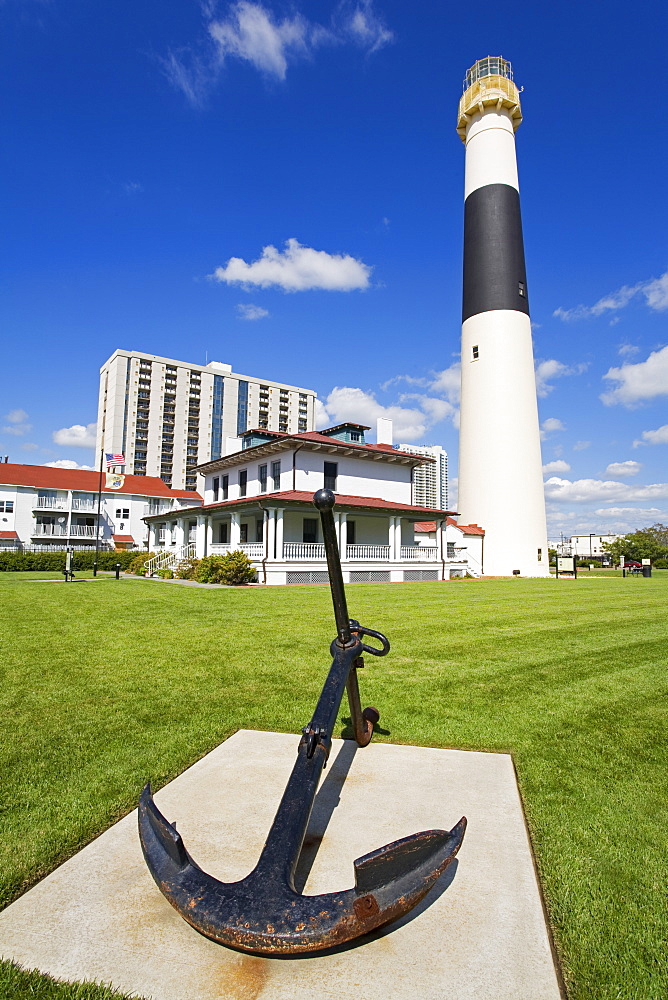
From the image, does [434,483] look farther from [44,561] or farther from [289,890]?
[289,890]

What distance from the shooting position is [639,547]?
55.2 m

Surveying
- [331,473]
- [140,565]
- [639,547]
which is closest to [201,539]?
[140,565]

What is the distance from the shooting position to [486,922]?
2090 mm

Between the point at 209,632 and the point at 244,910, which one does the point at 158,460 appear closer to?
the point at 209,632

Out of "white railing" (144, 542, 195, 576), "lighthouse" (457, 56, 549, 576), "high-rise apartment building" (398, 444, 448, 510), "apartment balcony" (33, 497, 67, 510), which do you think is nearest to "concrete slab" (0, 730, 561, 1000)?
"white railing" (144, 542, 195, 576)

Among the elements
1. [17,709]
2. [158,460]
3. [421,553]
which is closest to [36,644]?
[17,709]

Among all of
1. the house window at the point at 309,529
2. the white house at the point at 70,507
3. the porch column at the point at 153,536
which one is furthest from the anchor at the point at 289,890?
the white house at the point at 70,507

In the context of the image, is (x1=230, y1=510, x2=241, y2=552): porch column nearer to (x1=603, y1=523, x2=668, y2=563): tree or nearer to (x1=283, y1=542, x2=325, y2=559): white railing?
(x1=283, y1=542, x2=325, y2=559): white railing

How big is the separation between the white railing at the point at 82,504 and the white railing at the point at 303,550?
1395 inches

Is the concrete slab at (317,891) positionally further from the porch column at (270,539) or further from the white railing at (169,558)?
the white railing at (169,558)

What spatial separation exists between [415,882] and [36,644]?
817 centimetres

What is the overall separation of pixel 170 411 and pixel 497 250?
7849 centimetres

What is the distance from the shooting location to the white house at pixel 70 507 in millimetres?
50844

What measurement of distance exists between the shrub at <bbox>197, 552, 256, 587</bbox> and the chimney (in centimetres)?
1514
